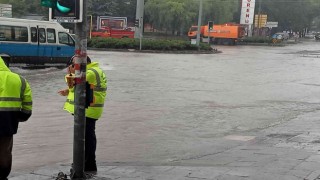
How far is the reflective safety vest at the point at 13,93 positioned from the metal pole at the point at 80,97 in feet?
2.87

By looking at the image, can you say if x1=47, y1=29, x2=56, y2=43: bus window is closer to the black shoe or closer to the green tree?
the black shoe

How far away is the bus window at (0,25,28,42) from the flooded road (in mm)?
1480

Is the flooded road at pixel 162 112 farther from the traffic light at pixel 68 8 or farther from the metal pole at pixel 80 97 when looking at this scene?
the traffic light at pixel 68 8

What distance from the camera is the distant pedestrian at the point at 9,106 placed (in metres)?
5.38

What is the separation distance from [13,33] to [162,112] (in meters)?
12.1

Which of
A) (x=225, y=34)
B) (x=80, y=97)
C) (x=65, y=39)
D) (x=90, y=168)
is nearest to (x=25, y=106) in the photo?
(x=80, y=97)

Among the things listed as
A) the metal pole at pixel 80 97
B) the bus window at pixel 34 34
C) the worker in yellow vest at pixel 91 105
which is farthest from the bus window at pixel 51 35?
the metal pole at pixel 80 97

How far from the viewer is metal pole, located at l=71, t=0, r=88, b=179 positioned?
6.28 metres

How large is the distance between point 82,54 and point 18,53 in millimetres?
17422

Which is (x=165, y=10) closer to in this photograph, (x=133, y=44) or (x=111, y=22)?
(x=111, y=22)

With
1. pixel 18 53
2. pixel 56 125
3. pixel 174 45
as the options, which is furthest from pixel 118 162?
pixel 174 45

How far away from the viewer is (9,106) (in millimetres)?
5402

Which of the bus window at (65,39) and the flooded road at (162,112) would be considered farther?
the bus window at (65,39)

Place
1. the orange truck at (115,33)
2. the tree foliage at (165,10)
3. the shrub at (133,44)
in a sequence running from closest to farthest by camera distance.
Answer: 1. the shrub at (133,44)
2. the orange truck at (115,33)
3. the tree foliage at (165,10)
